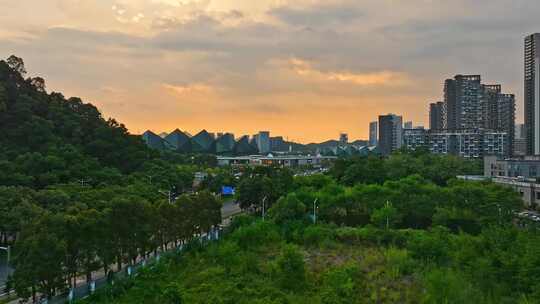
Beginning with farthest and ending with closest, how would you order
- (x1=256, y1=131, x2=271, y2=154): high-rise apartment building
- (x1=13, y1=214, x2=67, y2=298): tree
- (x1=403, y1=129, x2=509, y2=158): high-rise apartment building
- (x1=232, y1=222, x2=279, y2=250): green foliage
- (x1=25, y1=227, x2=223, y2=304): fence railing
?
1. (x1=256, y1=131, x2=271, y2=154): high-rise apartment building
2. (x1=403, y1=129, x2=509, y2=158): high-rise apartment building
3. (x1=232, y1=222, x2=279, y2=250): green foliage
4. (x1=25, y1=227, x2=223, y2=304): fence railing
5. (x1=13, y1=214, x2=67, y2=298): tree

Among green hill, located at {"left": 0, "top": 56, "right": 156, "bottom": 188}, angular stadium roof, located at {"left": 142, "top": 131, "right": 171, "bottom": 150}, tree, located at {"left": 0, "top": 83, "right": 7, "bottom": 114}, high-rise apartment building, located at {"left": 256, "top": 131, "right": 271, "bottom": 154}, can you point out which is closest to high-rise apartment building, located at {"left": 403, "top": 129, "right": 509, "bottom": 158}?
green hill, located at {"left": 0, "top": 56, "right": 156, "bottom": 188}

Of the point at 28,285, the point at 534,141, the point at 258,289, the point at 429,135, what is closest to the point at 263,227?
the point at 258,289

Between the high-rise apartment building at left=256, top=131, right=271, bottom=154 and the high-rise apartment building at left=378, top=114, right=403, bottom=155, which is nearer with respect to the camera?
the high-rise apartment building at left=378, top=114, right=403, bottom=155

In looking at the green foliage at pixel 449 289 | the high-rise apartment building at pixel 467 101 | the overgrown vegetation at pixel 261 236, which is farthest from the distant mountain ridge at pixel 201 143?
the green foliage at pixel 449 289

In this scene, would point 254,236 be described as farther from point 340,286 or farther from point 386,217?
point 340,286

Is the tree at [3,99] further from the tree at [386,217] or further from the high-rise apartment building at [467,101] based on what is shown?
the high-rise apartment building at [467,101]

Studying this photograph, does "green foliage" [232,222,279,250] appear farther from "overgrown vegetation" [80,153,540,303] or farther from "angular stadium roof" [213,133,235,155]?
"angular stadium roof" [213,133,235,155]
